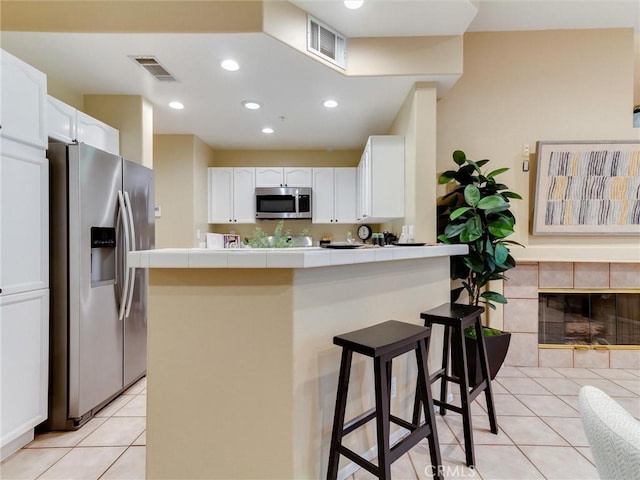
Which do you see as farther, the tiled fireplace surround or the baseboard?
the tiled fireplace surround

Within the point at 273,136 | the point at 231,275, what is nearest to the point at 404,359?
the point at 231,275

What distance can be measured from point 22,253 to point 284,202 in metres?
3.11

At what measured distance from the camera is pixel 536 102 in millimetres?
3010

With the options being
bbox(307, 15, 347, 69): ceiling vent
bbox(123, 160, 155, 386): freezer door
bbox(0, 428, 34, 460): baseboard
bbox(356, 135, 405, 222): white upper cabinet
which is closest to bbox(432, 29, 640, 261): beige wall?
bbox(356, 135, 405, 222): white upper cabinet

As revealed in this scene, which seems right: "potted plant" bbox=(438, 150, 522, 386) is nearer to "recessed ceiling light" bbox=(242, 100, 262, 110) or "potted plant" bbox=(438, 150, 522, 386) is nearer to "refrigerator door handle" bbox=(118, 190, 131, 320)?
"recessed ceiling light" bbox=(242, 100, 262, 110)

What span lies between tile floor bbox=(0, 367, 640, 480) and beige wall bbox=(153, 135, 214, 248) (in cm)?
211

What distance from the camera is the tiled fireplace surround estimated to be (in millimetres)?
3012

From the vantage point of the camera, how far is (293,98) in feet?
9.82

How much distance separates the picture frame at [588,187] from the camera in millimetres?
2863

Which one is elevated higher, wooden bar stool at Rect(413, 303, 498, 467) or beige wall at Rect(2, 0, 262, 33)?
beige wall at Rect(2, 0, 262, 33)

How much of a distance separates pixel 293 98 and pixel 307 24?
816 millimetres

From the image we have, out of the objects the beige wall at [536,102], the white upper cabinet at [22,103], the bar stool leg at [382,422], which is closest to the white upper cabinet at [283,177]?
the beige wall at [536,102]

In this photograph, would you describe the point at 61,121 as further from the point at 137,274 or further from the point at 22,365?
the point at 22,365

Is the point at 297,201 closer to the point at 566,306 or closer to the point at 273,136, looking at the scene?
the point at 273,136
